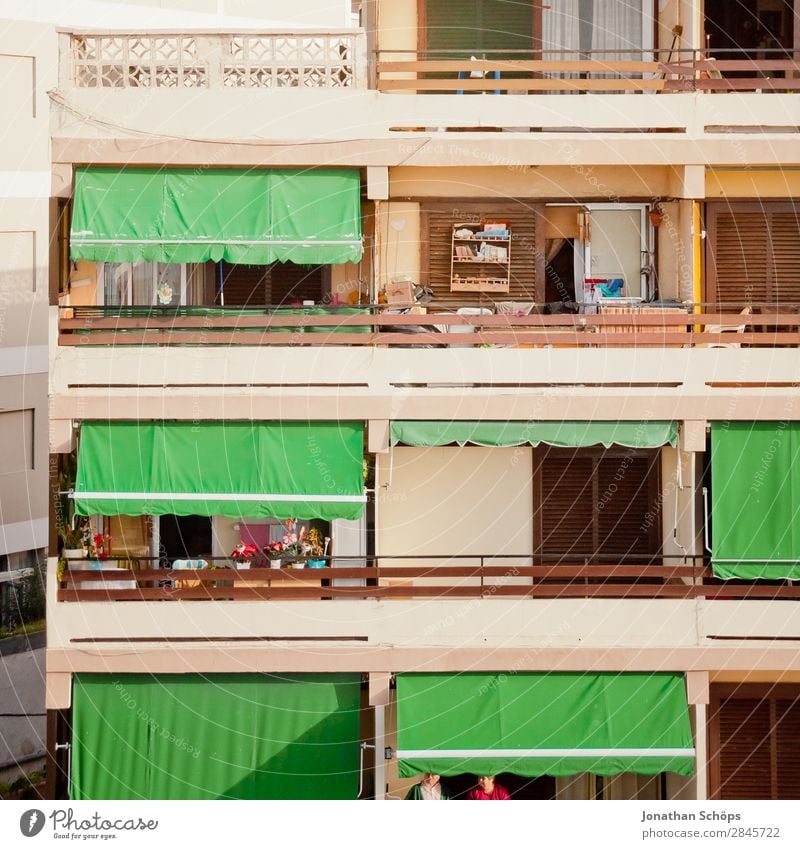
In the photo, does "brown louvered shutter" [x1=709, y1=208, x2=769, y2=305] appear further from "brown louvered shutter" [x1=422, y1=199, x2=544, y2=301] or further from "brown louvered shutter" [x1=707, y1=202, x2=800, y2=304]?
"brown louvered shutter" [x1=422, y1=199, x2=544, y2=301]

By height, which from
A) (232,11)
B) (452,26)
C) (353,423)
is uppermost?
(232,11)

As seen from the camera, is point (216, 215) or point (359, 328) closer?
point (216, 215)

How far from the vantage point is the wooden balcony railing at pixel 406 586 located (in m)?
18.4

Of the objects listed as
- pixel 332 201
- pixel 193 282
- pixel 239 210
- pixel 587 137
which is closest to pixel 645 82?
pixel 587 137

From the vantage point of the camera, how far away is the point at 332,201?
61.0 feet

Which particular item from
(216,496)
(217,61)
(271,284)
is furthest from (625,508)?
(217,61)

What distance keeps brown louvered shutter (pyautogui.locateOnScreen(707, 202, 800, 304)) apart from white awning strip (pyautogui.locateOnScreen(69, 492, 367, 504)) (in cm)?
604

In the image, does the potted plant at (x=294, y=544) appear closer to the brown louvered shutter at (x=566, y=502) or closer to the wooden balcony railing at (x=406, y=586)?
the wooden balcony railing at (x=406, y=586)

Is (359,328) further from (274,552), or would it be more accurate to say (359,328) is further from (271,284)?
(274,552)

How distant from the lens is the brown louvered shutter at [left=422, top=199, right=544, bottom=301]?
777 inches

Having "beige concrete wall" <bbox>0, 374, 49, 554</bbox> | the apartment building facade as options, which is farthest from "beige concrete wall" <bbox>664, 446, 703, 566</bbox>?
"beige concrete wall" <bbox>0, 374, 49, 554</bbox>

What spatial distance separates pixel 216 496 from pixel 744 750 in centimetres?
815

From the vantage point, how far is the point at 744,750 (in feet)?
64.9

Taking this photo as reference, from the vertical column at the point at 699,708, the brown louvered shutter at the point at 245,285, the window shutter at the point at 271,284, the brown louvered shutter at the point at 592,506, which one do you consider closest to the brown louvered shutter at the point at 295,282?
the window shutter at the point at 271,284
